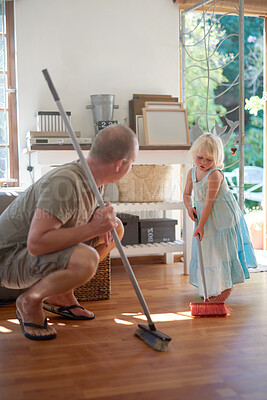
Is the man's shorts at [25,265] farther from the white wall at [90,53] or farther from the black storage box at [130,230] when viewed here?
the white wall at [90,53]

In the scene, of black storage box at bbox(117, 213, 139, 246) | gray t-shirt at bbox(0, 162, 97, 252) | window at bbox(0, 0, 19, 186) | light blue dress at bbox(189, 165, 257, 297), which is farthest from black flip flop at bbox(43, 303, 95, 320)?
window at bbox(0, 0, 19, 186)

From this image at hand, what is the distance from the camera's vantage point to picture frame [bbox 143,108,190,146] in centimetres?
362

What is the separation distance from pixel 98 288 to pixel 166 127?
131 centimetres

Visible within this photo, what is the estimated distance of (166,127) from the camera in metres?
3.67

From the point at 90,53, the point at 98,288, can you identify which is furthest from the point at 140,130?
the point at 98,288

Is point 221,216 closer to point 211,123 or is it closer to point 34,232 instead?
point 34,232

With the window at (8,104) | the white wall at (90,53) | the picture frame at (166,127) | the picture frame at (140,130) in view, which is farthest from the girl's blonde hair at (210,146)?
the window at (8,104)

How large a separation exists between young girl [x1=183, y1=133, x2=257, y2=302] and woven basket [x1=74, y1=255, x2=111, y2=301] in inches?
20.2

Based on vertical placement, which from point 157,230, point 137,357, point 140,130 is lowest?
point 137,357

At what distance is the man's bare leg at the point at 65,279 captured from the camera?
2.09 meters

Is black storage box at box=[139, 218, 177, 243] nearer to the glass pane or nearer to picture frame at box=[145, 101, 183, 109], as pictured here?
picture frame at box=[145, 101, 183, 109]

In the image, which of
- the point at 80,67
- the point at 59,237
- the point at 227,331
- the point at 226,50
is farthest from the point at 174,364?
the point at 226,50

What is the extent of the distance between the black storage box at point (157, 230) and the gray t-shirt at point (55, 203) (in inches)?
58.4

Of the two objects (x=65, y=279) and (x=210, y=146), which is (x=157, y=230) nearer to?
(x=210, y=146)
